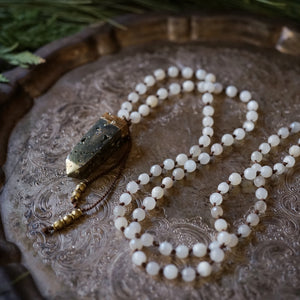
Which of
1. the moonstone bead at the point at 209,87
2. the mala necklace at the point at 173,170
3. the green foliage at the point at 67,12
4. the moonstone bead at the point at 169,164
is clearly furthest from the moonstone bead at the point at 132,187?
the green foliage at the point at 67,12

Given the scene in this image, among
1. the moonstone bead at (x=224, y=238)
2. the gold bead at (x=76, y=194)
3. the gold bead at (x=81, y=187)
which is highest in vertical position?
the gold bead at (x=81, y=187)

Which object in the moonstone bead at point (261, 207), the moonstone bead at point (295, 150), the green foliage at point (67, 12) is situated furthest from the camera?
the green foliage at point (67, 12)

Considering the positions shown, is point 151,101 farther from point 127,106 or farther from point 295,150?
point 295,150

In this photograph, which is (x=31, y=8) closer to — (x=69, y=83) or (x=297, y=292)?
(x=69, y=83)

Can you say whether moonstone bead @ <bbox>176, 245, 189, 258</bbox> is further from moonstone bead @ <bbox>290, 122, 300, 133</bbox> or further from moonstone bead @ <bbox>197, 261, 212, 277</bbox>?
moonstone bead @ <bbox>290, 122, 300, 133</bbox>

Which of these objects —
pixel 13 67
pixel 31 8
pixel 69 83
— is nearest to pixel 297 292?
pixel 69 83

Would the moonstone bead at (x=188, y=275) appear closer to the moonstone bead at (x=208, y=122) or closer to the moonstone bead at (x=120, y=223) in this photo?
the moonstone bead at (x=120, y=223)

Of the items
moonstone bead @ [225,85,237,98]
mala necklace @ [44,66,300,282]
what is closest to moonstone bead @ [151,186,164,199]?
mala necklace @ [44,66,300,282]
